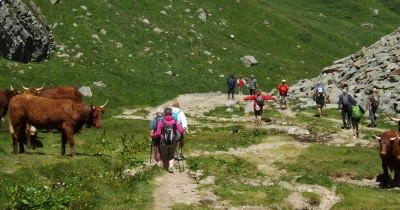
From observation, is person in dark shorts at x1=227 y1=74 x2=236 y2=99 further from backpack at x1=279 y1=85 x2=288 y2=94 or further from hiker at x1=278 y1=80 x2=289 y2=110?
backpack at x1=279 y1=85 x2=288 y2=94

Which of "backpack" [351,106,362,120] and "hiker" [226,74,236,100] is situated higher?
"hiker" [226,74,236,100]

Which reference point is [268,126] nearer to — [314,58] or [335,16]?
[314,58]

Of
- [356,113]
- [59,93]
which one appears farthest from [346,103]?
[59,93]

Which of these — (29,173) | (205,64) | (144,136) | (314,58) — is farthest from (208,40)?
(29,173)

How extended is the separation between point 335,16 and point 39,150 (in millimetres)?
90068

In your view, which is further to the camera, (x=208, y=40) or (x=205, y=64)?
(x=208, y=40)

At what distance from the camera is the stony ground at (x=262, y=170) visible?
2173 cm

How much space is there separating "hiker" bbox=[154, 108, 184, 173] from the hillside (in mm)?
26303

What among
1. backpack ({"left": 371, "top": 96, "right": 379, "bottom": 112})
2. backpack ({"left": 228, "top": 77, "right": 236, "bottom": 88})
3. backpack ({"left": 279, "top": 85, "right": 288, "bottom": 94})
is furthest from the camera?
backpack ({"left": 228, "top": 77, "right": 236, "bottom": 88})

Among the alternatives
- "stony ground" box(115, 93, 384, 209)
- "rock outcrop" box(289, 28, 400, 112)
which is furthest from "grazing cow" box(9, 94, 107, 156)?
"rock outcrop" box(289, 28, 400, 112)

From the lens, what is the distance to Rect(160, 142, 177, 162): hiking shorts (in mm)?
24219

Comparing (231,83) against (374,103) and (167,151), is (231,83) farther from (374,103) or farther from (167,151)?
(167,151)

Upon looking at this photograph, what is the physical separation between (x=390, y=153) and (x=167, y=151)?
32.8ft

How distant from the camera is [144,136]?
35.3m
